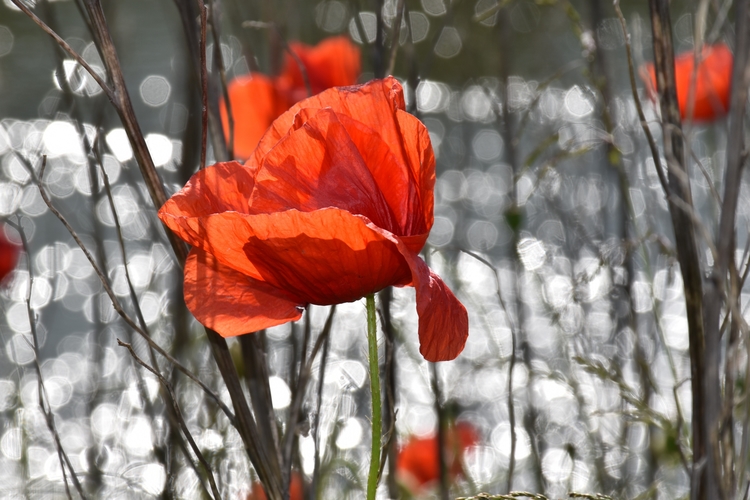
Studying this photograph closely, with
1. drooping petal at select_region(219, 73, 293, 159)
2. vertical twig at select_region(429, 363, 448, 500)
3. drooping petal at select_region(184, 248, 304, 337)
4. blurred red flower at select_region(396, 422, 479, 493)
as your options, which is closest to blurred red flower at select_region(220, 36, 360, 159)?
drooping petal at select_region(219, 73, 293, 159)

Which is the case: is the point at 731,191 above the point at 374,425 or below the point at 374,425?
above

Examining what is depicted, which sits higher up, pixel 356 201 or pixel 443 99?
pixel 443 99

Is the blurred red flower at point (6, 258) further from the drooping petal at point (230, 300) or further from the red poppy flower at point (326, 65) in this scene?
the drooping petal at point (230, 300)

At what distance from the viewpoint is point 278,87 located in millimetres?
1054

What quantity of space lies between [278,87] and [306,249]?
0.66 metres

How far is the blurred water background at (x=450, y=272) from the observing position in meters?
0.90

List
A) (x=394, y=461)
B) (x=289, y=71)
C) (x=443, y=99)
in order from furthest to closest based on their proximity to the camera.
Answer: (x=443, y=99) < (x=289, y=71) < (x=394, y=461)

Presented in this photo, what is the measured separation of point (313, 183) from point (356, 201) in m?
0.02

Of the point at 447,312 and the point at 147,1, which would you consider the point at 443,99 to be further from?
the point at 447,312

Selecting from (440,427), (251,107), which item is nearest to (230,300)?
(440,427)

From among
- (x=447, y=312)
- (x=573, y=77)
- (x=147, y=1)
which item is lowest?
(x=447, y=312)

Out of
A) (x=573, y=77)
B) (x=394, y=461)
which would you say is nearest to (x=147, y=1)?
(x=573, y=77)

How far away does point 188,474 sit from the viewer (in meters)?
1.34

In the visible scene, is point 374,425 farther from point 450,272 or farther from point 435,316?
point 450,272
